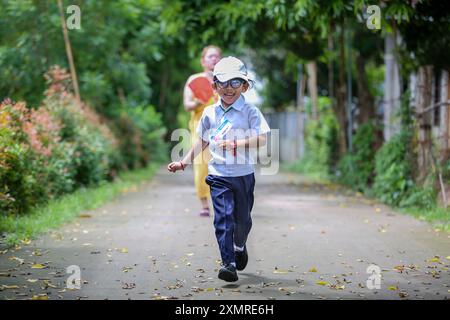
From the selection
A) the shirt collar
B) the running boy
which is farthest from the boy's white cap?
the shirt collar

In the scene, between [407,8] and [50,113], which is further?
[50,113]

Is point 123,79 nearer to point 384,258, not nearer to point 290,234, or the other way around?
point 290,234

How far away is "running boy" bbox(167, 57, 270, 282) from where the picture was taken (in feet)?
22.2

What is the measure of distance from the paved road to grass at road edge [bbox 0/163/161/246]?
182 millimetres

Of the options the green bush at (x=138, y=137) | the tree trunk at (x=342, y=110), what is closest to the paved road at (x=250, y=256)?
the tree trunk at (x=342, y=110)

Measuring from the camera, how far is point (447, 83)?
12.1 m

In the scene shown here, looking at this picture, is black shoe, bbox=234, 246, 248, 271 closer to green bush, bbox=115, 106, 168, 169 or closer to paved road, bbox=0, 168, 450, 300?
paved road, bbox=0, 168, 450, 300

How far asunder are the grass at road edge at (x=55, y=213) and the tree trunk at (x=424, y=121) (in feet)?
16.7

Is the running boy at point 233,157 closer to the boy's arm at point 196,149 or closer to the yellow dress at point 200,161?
the boy's arm at point 196,149

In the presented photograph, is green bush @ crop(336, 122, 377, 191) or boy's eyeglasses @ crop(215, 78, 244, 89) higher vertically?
boy's eyeglasses @ crop(215, 78, 244, 89)

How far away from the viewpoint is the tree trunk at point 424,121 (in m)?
12.2

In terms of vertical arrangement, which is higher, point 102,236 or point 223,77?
point 223,77
